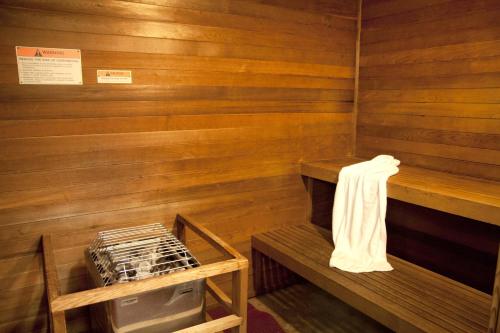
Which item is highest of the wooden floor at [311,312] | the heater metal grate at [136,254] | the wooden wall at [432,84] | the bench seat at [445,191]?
the wooden wall at [432,84]

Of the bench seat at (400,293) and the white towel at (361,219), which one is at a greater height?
the white towel at (361,219)

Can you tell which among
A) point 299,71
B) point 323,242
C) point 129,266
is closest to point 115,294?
point 129,266

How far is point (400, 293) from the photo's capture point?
1876 millimetres

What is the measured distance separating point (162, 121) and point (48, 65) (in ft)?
1.95

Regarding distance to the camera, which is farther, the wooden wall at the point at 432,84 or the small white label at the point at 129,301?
the wooden wall at the point at 432,84

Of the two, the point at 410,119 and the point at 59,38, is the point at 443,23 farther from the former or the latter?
the point at 59,38

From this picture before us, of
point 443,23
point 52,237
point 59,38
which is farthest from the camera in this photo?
point 443,23

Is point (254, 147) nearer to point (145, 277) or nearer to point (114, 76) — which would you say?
point (114, 76)

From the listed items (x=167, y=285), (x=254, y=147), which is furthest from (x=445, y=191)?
(x=167, y=285)

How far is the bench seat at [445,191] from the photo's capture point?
1.69 meters

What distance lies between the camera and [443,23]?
2277 mm

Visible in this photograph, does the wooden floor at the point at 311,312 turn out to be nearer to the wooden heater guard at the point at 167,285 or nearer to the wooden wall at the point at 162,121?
the wooden wall at the point at 162,121

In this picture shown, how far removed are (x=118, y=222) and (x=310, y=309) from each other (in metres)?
1.36

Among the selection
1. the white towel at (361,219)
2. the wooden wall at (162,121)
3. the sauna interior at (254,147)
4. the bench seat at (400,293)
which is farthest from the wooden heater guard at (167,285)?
the white towel at (361,219)
